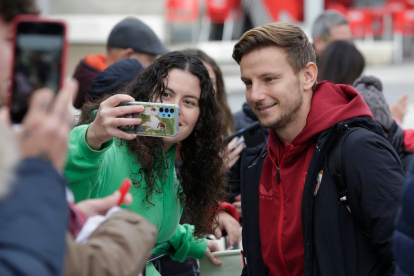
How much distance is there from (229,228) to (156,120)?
120cm

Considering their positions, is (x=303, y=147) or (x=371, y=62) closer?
(x=303, y=147)

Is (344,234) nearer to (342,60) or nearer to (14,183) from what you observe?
(14,183)

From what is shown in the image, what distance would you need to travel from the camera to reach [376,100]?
307 centimetres

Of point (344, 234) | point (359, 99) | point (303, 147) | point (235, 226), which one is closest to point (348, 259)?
point (344, 234)

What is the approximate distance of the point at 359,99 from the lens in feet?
6.99

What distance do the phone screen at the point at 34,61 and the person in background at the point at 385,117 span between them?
95.5 inches

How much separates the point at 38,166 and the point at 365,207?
1400mm

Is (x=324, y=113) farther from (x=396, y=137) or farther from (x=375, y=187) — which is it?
(x=396, y=137)

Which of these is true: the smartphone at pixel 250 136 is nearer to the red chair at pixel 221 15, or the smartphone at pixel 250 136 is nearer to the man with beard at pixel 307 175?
the man with beard at pixel 307 175

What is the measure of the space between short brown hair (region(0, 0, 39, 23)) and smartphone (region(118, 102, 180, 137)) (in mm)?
714

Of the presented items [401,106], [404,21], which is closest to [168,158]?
[401,106]

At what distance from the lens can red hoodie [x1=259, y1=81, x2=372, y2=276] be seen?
206 centimetres

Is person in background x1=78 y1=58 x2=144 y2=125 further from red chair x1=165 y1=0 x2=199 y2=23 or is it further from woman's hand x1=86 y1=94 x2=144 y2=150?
red chair x1=165 y1=0 x2=199 y2=23

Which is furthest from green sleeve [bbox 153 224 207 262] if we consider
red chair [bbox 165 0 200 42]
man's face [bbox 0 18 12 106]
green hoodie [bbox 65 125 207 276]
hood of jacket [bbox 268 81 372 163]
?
red chair [bbox 165 0 200 42]
